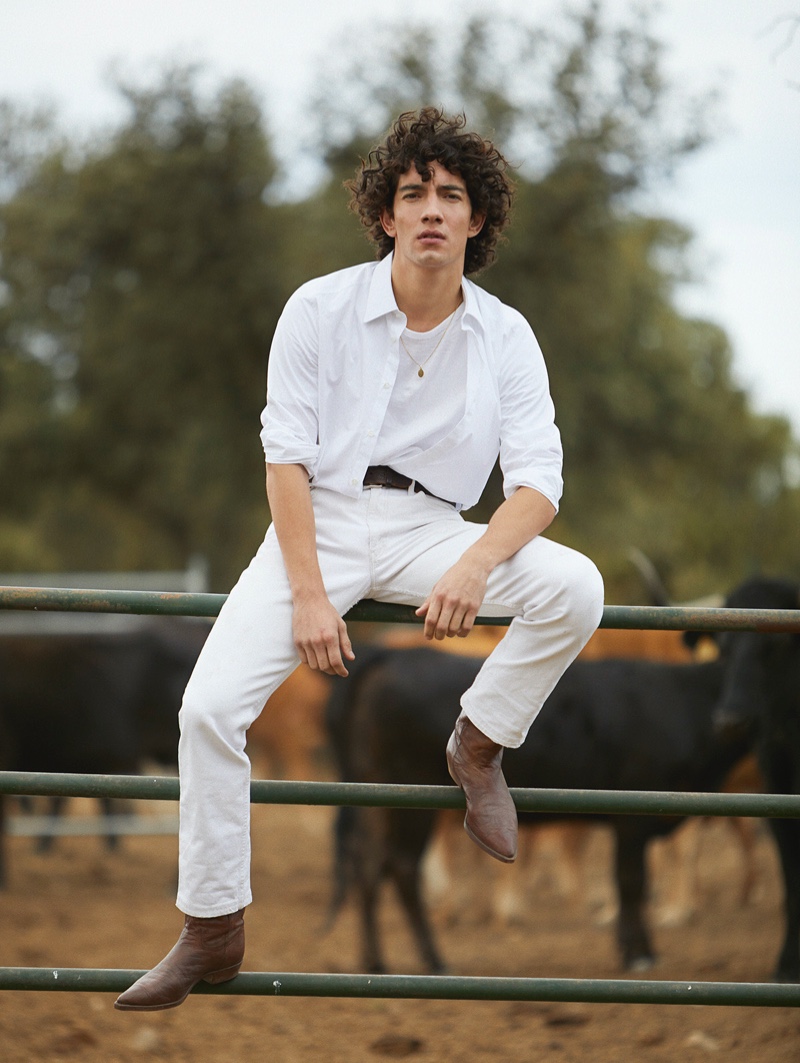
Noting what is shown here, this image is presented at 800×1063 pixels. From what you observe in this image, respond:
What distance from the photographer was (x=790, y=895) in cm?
557

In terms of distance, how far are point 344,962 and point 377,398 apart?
4.17 meters

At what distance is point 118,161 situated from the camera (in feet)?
54.7

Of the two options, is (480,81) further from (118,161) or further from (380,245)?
(380,245)

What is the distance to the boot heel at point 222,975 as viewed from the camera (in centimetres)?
271

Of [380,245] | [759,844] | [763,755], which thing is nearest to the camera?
[380,245]

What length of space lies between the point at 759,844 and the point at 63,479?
13.1 metres

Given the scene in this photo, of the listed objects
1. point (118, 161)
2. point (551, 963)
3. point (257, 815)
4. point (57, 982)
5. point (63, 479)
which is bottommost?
point (257, 815)

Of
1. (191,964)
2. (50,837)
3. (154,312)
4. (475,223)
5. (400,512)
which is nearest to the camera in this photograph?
(191,964)

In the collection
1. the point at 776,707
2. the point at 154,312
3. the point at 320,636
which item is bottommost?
A: the point at 776,707

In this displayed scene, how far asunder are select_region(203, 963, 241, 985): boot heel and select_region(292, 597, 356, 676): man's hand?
681 mm

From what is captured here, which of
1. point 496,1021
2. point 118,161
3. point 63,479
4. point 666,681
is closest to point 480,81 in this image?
point 118,161

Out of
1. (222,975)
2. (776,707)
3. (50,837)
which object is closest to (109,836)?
(50,837)

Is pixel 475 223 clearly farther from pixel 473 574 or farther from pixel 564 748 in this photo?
pixel 564 748

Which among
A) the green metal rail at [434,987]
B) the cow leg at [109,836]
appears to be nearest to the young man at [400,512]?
the green metal rail at [434,987]
